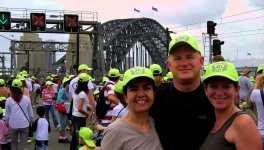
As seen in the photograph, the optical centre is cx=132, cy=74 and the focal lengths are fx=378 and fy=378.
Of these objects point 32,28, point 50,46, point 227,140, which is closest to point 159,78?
point 227,140

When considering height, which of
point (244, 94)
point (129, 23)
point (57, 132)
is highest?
point (129, 23)

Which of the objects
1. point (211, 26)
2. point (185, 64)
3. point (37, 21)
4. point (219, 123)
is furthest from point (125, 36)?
point (219, 123)

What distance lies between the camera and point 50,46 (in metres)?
68.4

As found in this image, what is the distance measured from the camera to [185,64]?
9.66 feet

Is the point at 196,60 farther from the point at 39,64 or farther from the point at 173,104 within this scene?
the point at 39,64

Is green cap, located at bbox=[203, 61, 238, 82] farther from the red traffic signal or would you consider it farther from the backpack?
the red traffic signal

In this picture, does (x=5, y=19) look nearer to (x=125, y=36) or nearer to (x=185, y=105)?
(x=185, y=105)

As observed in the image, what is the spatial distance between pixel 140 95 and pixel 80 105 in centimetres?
548

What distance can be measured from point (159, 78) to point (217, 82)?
4.90 meters

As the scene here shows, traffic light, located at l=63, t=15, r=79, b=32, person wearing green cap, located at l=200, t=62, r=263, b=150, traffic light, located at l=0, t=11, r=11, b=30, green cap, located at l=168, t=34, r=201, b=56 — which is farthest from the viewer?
traffic light, located at l=63, t=15, r=79, b=32

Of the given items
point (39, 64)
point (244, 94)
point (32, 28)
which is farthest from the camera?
point (39, 64)

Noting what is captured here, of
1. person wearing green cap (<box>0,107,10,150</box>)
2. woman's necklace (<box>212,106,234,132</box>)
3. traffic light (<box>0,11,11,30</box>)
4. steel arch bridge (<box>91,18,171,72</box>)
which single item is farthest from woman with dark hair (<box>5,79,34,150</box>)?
steel arch bridge (<box>91,18,171,72</box>)

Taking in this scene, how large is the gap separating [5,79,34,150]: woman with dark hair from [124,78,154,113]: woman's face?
5.24m

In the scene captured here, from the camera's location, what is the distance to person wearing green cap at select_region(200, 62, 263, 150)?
90.7 inches
